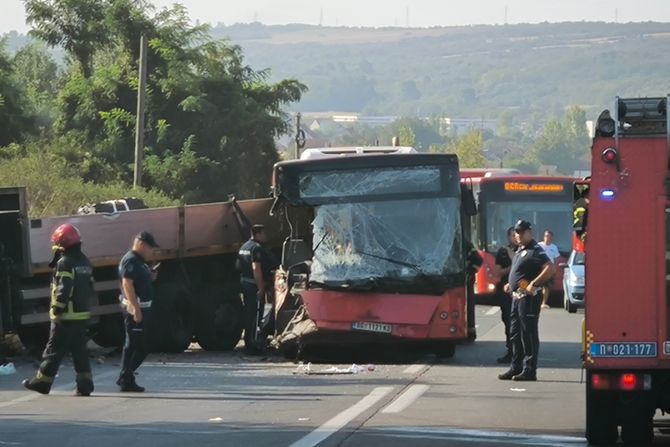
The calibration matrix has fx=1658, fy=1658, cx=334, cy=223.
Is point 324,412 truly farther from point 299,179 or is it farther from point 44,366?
point 299,179

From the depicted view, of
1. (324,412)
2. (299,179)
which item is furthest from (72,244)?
(299,179)

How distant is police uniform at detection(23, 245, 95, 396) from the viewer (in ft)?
54.0

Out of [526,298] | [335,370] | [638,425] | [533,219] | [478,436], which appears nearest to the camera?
[638,425]

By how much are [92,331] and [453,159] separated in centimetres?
546

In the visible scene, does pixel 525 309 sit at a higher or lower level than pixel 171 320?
higher

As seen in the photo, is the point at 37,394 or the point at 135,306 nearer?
the point at 37,394

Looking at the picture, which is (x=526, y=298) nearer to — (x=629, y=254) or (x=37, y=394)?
(x=37, y=394)

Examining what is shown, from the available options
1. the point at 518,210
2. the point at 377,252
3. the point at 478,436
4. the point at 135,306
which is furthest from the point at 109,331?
the point at 518,210

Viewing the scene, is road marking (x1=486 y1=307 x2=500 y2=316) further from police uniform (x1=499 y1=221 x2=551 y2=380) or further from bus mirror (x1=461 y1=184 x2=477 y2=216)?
police uniform (x1=499 y1=221 x2=551 y2=380)

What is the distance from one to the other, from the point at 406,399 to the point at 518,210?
71.1ft

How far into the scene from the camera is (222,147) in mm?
54031

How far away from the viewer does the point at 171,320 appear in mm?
22297

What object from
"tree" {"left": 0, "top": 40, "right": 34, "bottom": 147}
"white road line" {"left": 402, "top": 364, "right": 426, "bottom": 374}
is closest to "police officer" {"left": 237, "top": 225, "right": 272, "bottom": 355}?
"white road line" {"left": 402, "top": 364, "right": 426, "bottom": 374}

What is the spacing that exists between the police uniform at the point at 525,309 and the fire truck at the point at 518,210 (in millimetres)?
17621
